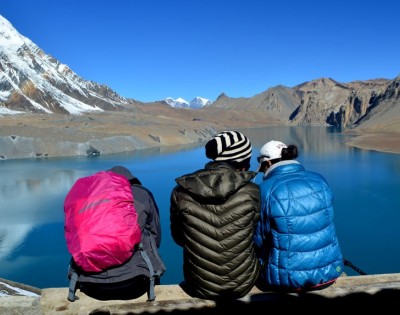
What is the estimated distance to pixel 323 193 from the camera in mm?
3033

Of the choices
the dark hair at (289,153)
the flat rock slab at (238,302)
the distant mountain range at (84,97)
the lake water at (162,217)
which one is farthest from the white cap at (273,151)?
the distant mountain range at (84,97)

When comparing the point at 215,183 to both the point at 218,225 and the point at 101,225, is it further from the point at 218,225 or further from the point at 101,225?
the point at 101,225

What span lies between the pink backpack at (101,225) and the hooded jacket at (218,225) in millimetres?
392

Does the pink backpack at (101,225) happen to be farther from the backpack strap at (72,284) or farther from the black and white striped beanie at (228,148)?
the black and white striped beanie at (228,148)

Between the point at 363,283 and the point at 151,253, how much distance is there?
1.92m

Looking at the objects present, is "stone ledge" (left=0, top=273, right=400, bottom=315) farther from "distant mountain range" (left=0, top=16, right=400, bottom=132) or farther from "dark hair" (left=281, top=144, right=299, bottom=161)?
"distant mountain range" (left=0, top=16, right=400, bottom=132)

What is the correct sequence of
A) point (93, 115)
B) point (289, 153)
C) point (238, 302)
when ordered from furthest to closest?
point (93, 115), point (289, 153), point (238, 302)

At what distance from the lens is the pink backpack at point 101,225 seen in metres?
2.84

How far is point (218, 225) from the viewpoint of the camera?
2883 millimetres

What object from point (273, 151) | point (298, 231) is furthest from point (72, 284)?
point (273, 151)

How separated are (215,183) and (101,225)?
92 centimetres

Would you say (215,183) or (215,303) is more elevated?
(215,183)

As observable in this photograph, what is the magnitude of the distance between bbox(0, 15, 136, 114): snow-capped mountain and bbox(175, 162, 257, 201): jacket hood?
100128 millimetres

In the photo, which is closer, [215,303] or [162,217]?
[215,303]
